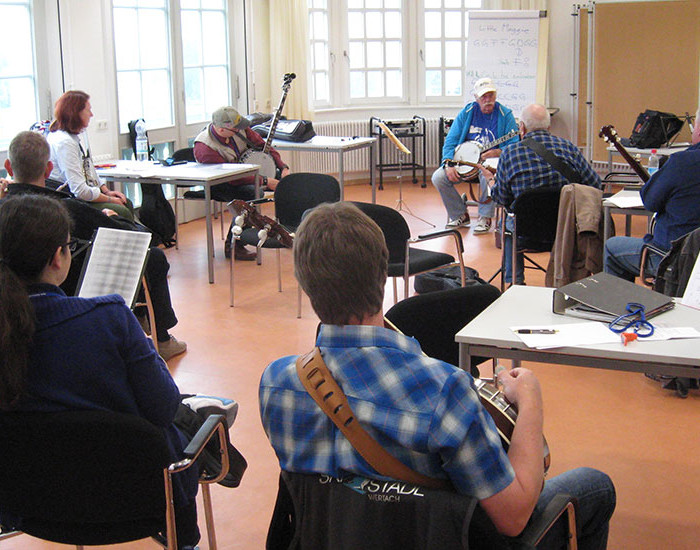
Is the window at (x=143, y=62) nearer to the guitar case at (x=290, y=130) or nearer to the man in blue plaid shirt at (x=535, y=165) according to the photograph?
the guitar case at (x=290, y=130)

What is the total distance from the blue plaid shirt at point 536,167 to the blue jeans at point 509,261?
25 cm

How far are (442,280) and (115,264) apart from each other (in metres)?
2.33

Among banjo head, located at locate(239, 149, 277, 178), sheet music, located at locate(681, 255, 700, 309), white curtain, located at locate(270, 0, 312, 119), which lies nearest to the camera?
sheet music, located at locate(681, 255, 700, 309)

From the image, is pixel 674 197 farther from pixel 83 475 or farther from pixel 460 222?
pixel 460 222

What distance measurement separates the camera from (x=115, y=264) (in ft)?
10.0

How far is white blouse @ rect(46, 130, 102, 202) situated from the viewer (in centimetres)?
508

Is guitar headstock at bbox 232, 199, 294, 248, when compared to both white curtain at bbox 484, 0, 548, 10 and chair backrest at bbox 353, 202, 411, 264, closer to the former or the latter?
chair backrest at bbox 353, 202, 411, 264

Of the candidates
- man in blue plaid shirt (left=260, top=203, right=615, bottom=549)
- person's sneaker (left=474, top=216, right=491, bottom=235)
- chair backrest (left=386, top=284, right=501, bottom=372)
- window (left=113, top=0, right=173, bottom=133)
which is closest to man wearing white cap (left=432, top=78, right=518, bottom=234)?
person's sneaker (left=474, top=216, right=491, bottom=235)

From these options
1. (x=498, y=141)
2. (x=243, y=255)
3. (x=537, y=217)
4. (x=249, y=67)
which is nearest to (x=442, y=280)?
(x=537, y=217)

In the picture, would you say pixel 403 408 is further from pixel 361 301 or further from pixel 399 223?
pixel 399 223

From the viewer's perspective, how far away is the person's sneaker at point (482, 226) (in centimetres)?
692

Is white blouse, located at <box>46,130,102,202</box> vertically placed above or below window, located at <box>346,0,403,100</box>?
below

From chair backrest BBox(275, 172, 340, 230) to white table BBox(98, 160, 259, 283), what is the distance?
61cm

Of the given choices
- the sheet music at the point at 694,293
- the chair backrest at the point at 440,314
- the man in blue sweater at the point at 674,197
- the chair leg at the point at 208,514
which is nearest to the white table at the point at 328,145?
the man in blue sweater at the point at 674,197
